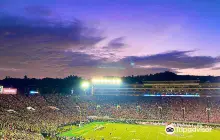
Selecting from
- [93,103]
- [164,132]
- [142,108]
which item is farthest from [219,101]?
[93,103]

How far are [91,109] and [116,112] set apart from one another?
8.00 metres

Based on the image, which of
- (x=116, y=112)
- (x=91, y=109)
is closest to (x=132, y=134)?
(x=116, y=112)

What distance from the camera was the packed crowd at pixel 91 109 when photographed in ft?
200

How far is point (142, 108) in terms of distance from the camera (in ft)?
279

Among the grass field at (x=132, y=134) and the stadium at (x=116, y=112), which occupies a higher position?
the stadium at (x=116, y=112)

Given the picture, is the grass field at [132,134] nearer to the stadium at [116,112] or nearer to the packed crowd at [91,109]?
the stadium at [116,112]

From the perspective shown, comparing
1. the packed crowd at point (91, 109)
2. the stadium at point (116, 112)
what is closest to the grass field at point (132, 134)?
the stadium at point (116, 112)

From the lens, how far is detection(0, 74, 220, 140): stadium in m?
55.8

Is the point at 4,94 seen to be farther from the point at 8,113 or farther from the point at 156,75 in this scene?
the point at 156,75

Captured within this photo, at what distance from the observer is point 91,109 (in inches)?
3344

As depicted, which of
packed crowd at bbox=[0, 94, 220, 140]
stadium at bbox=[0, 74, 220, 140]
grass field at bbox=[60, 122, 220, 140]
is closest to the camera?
grass field at bbox=[60, 122, 220, 140]

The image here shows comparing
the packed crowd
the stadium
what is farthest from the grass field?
the packed crowd

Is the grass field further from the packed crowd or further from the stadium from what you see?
the packed crowd

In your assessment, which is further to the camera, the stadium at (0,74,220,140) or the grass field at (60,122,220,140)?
the stadium at (0,74,220,140)
